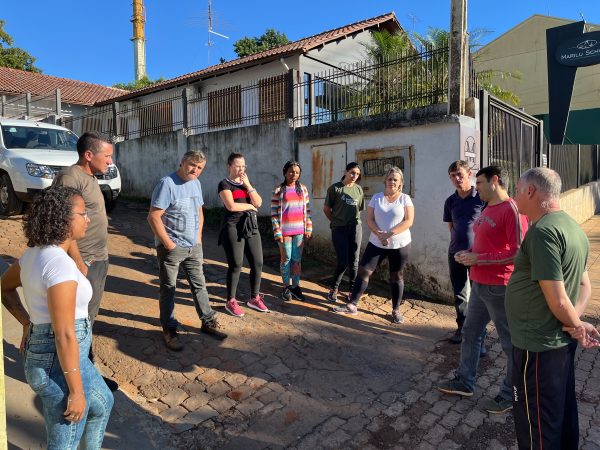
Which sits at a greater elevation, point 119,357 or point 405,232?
point 405,232

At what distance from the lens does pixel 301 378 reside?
12.1 feet

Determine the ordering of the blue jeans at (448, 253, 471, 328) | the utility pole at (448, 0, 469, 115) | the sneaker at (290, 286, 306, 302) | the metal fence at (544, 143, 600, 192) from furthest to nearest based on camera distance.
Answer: the metal fence at (544, 143, 600, 192), the utility pole at (448, 0, 469, 115), the sneaker at (290, 286, 306, 302), the blue jeans at (448, 253, 471, 328)

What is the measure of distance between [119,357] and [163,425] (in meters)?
0.99

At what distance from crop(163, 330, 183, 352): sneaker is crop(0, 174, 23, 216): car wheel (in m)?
5.19

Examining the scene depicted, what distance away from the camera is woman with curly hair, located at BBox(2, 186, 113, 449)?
185 centimetres

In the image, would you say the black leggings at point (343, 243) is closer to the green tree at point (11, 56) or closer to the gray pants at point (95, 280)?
the gray pants at point (95, 280)

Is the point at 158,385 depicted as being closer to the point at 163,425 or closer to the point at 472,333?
the point at 163,425

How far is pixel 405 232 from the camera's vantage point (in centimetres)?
495

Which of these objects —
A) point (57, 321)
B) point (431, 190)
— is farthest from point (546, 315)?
point (431, 190)

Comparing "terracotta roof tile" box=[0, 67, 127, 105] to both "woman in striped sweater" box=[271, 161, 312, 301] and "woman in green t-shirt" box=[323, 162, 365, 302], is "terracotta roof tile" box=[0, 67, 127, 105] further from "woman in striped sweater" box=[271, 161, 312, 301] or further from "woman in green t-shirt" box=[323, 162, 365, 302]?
"woman in green t-shirt" box=[323, 162, 365, 302]

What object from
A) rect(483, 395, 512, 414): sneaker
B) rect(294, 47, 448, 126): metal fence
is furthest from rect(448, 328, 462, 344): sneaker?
rect(294, 47, 448, 126): metal fence

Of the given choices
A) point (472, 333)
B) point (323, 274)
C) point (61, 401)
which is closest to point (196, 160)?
point (61, 401)

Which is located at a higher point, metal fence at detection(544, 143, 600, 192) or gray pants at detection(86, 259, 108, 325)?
metal fence at detection(544, 143, 600, 192)

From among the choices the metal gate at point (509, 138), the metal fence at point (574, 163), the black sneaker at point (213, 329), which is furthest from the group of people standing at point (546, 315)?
the metal fence at point (574, 163)
